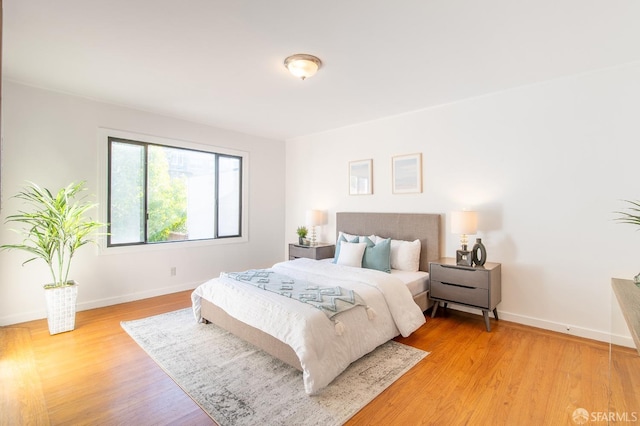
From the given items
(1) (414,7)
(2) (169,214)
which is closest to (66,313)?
(2) (169,214)

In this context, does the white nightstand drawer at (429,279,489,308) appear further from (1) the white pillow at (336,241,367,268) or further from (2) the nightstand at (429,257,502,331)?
(1) the white pillow at (336,241,367,268)

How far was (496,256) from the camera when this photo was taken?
362 centimetres

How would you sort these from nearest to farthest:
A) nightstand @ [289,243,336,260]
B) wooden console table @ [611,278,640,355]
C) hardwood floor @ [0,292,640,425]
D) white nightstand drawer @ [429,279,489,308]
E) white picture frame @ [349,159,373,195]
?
wooden console table @ [611,278,640,355], hardwood floor @ [0,292,640,425], white nightstand drawer @ [429,279,489,308], white picture frame @ [349,159,373,195], nightstand @ [289,243,336,260]

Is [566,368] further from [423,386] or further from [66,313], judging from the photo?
[66,313]

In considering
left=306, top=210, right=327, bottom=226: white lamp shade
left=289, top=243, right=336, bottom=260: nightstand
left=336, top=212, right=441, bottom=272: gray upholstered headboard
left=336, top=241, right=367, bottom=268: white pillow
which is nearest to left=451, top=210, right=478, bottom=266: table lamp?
left=336, top=212, right=441, bottom=272: gray upholstered headboard

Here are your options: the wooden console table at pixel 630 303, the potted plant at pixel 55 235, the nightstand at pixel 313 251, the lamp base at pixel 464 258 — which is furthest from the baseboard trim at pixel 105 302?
the wooden console table at pixel 630 303

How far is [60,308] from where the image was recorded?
3205 mm

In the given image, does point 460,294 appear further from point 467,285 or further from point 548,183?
point 548,183

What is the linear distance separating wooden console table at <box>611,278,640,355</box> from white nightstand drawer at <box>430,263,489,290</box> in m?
1.03

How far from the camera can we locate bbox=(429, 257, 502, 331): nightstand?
3250 mm

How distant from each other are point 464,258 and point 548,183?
1143mm

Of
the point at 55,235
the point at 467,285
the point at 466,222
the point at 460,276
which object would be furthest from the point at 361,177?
the point at 55,235

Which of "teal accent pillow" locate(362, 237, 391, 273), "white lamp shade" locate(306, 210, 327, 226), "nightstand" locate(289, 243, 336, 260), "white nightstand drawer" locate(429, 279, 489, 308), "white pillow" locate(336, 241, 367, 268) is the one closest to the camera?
"white nightstand drawer" locate(429, 279, 489, 308)

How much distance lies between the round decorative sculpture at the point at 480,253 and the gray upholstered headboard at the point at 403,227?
53cm
